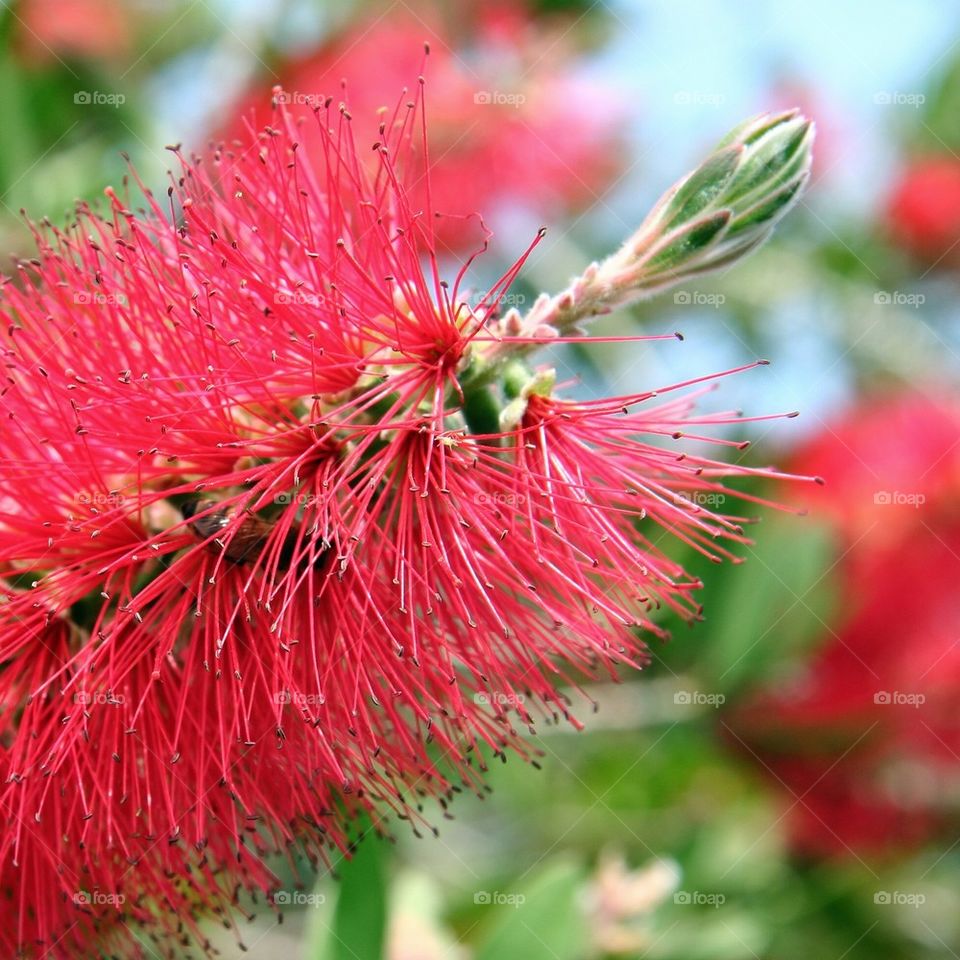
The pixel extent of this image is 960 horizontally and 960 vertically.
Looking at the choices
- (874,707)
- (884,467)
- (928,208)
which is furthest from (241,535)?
(928,208)

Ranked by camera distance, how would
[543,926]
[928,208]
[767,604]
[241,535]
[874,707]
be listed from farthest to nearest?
[928,208] < [874,707] < [767,604] < [543,926] < [241,535]

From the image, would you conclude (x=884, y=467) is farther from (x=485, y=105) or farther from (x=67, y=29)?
(x=67, y=29)

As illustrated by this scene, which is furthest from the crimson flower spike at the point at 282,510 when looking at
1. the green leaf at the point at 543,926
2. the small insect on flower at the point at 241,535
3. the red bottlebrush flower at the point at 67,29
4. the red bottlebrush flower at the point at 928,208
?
the red bottlebrush flower at the point at 928,208

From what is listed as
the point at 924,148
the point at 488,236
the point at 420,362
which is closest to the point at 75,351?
the point at 420,362

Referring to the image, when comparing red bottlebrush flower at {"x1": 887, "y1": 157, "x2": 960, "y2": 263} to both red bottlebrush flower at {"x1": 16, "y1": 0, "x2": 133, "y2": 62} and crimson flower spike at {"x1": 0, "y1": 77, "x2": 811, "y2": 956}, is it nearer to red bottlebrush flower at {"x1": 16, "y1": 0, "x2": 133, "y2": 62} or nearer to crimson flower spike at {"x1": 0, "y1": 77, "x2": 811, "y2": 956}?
red bottlebrush flower at {"x1": 16, "y1": 0, "x2": 133, "y2": 62}

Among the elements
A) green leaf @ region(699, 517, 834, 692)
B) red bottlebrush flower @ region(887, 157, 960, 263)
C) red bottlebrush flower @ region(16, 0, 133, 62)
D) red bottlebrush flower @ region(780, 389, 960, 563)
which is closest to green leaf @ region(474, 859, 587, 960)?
green leaf @ region(699, 517, 834, 692)

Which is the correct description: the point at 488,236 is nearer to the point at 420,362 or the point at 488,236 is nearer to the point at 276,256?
the point at 420,362

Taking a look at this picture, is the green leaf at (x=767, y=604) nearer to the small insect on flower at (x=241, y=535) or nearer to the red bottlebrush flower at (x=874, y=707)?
the red bottlebrush flower at (x=874, y=707)
